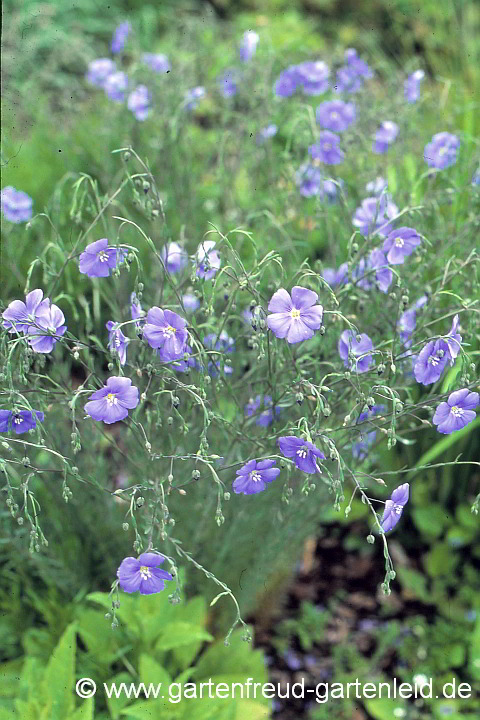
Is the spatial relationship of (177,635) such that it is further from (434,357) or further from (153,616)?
A: (434,357)

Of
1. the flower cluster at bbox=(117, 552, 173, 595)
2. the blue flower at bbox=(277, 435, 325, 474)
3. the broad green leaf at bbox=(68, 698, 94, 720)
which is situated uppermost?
the blue flower at bbox=(277, 435, 325, 474)

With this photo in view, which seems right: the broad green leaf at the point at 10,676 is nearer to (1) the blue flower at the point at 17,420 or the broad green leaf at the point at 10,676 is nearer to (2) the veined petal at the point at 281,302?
(1) the blue flower at the point at 17,420

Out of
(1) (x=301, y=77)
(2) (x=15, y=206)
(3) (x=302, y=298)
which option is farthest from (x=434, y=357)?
(1) (x=301, y=77)

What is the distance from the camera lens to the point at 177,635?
1927mm

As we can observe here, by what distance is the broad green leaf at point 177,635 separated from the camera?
190cm

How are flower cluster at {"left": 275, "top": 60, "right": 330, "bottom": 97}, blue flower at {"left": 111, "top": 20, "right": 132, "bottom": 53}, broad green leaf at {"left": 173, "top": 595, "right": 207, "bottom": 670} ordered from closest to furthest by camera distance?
broad green leaf at {"left": 173, "top": 595, "right": 207, "bottom": 670}, flower cluster at {"left": 275, "top": 60, "right": 330, "bottom": 97}, blue flower at {"left": 111, "top": 20, "right": 132, "bottom": 53}

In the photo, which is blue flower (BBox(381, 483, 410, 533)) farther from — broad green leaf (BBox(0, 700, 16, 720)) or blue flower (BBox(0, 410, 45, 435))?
broad green leaf (BBox(0, 700, 16, 720))

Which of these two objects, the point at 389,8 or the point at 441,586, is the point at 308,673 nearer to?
the point at 441,586

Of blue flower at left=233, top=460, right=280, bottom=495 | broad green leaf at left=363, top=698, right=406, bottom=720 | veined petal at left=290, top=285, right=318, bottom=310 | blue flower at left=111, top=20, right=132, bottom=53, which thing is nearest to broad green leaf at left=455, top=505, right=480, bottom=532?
broad green leaf at left=363, top=698, right=406, bottom=720

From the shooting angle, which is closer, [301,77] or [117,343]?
[117,343]

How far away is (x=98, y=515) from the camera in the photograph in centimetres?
220

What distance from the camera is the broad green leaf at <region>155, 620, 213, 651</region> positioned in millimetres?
1903

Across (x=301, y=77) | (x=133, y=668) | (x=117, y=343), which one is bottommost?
(x=133, y=668)

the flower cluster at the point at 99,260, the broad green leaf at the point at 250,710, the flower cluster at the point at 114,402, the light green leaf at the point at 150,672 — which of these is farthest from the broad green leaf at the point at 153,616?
the flower cluster at the point at 99,260
